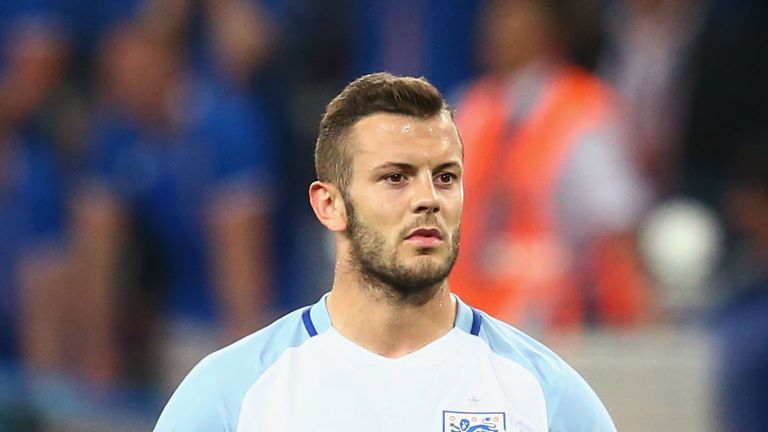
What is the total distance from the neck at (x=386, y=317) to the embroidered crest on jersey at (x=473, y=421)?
21 centimetres

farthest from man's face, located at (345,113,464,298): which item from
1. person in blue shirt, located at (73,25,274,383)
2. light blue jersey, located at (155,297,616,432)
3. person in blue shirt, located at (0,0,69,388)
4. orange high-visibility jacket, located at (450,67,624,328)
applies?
person in blue shirt, located at (0,0,69,388)

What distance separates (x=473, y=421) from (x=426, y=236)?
46 cm

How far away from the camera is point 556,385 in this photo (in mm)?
4238

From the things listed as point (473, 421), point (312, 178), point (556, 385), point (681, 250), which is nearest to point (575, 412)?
point (556, 385)

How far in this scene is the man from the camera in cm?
414

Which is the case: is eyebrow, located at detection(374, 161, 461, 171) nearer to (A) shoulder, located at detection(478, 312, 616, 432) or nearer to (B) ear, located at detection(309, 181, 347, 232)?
(B) ear, located at detection(309, 181, 347, 232)

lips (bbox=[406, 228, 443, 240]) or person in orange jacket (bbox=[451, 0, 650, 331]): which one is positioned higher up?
person in orange jacket (bbox=[451, 0, 650, 331])

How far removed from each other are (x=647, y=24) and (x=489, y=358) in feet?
15.7

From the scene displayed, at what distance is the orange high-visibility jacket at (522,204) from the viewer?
7.23 meters

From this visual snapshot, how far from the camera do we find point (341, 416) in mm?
4141

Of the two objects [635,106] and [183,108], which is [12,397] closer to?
[183,108]

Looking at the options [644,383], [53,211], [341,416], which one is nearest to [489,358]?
[341,416]

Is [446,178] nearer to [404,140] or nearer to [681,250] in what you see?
[404,140]

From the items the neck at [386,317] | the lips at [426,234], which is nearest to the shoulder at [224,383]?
the neck at [386,317]
